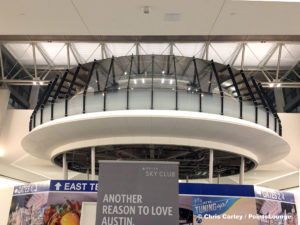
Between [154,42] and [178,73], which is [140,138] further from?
[154,42]

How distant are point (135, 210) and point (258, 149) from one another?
20.5 m

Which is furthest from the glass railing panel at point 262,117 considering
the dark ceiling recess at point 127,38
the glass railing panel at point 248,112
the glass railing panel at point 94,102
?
the dark ceiling recess at point 127,38

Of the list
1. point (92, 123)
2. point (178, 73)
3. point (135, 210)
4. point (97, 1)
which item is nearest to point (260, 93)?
point (178, 73)

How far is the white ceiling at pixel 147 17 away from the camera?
25.3ft

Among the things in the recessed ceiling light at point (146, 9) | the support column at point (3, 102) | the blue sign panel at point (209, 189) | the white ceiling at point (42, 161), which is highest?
the support column at point (3, 102)

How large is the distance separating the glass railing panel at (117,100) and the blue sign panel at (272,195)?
927 centimetres

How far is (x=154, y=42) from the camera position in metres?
33.5

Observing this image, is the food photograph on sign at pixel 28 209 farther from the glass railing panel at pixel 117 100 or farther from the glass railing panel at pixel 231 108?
the glass railing panel at pixel 231 108

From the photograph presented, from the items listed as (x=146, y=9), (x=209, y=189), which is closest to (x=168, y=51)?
(x=209, y=189)

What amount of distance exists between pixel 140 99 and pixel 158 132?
8.15 ft

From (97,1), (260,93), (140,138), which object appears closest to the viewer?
(97,1)

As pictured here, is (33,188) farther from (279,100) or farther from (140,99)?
(279,100)

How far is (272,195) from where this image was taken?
1919 cm

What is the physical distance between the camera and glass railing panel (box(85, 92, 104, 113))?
20.1m
